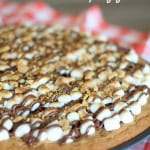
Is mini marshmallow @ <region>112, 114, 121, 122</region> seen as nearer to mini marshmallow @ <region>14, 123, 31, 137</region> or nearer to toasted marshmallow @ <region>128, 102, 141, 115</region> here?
toasted marshmallow @ <region>128, 102, 141, 115</region>

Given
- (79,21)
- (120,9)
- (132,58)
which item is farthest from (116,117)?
(120,9)

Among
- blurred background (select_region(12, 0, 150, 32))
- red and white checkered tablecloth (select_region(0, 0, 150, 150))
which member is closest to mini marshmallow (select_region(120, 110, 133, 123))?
red and white checkered tablecloth (select_region(0, 0, 150, 150))

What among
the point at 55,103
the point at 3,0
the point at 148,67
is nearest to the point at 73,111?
the point at 55,103

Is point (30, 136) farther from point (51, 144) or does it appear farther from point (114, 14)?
point (114, 14)

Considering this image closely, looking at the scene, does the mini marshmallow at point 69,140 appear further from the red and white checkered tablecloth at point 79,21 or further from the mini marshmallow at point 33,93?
the red and white checkered tablecloth at point 79,21

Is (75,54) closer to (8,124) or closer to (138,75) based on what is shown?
(138,75)
